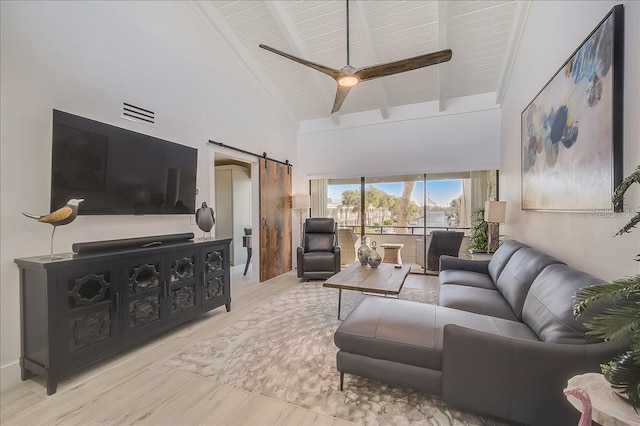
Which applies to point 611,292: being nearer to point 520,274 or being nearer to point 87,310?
point 520,274

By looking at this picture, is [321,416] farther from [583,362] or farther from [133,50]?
[133,50]

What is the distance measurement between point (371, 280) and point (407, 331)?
1271mm

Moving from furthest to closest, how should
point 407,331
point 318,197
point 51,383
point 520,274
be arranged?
point 318,197
point 520,274
point 51,383
point 407,331

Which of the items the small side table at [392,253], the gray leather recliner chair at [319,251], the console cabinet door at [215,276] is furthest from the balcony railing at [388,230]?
the console cabinet door at [215,276]

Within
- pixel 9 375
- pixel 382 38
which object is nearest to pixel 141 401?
pixel 9 375

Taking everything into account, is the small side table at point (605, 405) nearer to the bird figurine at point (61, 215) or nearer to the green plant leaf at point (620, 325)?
the green plant leaf at point (620, 325)

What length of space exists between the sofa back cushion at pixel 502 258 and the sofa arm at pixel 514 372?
1.80 metres

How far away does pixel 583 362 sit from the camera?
1.30m

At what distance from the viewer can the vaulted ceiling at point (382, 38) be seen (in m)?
3.56

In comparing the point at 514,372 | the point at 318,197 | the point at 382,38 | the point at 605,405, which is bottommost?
the point at 514,372

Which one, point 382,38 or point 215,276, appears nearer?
point 215,276

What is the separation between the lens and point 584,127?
198cm

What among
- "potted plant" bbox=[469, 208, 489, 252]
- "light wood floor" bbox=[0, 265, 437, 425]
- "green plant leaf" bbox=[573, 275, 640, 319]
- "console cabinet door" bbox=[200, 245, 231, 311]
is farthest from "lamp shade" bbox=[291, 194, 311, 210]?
"green plant leaf" bbox=[573, 275, 640, 319]

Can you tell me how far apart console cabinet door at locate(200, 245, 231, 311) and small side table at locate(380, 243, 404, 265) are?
3793 millimetres
